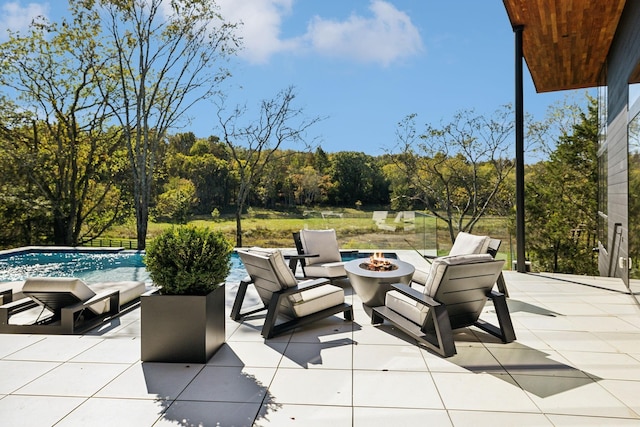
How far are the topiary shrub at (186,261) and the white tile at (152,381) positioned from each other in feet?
1.75

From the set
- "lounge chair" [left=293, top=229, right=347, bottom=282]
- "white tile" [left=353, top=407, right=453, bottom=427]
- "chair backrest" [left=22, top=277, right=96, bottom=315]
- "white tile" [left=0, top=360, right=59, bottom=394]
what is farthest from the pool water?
"white tile" [left=353, top=407, right=453, bottom=427]

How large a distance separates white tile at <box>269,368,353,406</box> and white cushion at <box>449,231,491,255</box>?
8.54ft

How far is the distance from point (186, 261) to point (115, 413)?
1.07m

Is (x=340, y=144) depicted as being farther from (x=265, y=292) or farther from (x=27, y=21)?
(x=265, y=292)

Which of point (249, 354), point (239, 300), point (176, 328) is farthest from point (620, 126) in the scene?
point (176, 328)

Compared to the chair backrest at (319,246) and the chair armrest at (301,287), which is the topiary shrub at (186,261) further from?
the chair backrest at (319,246)

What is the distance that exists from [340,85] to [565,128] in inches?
405

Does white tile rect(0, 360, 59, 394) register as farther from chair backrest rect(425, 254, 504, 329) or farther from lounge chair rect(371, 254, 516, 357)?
chair backrest rect(425, 254, 504, 329)

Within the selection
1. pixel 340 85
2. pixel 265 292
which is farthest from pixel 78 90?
pixel 265 292

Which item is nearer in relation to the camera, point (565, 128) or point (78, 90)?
point (78, 90)

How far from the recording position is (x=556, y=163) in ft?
46.3

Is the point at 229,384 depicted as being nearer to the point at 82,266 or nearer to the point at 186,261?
the point at 186,261

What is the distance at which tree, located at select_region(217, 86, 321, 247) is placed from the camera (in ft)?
45.9

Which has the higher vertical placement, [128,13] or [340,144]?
[128,13]
